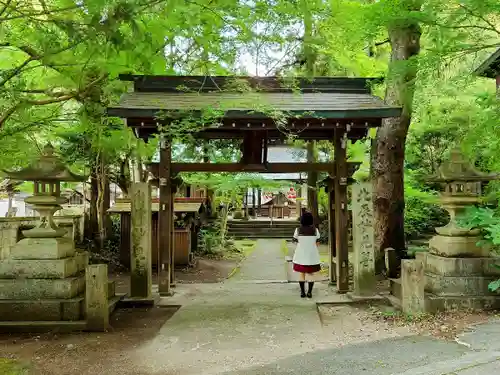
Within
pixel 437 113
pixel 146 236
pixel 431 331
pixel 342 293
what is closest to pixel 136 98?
pixel 146 236

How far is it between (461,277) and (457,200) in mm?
1427

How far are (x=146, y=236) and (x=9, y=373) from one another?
4039 millimetres

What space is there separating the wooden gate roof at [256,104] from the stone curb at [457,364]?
465cm

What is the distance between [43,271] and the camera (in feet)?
23.5

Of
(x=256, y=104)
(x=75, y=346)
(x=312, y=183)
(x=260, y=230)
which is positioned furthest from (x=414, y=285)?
(x=260, y=230)

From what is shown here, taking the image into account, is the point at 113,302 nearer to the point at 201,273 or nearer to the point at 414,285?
the point at 414,285

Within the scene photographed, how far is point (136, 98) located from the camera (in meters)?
8.92

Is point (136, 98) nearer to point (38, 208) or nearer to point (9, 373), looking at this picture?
point (38, 208)

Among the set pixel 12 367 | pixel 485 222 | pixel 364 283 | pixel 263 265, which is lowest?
pixel 263 265

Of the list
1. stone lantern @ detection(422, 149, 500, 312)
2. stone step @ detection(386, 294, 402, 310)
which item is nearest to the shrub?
stone lantern @ detection(422, 149, 500, 312)

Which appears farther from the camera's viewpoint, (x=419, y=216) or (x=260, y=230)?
(x=260, y=230)

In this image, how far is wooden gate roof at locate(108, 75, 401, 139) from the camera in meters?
7.98

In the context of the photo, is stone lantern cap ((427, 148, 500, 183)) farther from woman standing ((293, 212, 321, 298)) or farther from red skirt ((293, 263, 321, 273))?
red skirt ((293, 263, 321, 273))

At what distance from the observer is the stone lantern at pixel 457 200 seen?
7.52 m
